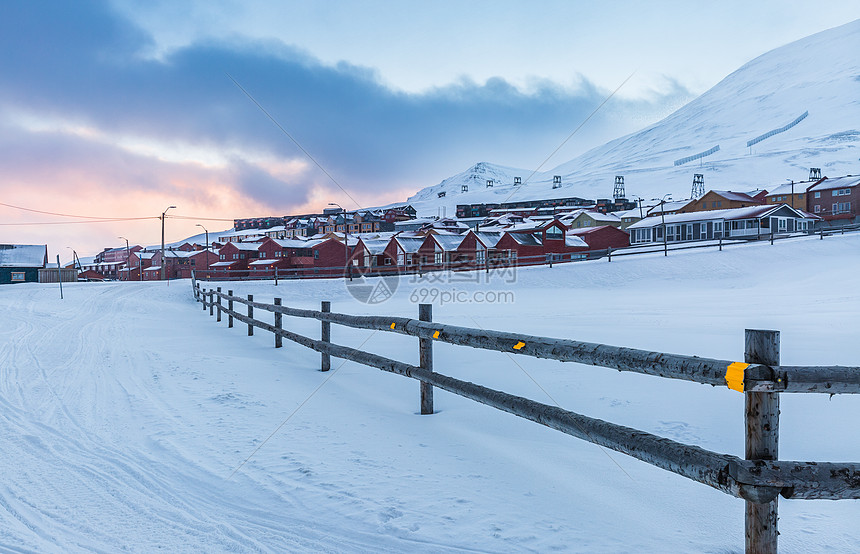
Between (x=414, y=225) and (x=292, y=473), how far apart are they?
128654 millimetres

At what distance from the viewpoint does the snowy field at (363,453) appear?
3158 mm

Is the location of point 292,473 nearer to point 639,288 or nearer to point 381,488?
point 381,488

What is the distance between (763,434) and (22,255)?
285ft

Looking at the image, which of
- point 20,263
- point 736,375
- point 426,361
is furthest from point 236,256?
point 736,375

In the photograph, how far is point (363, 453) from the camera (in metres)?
4.61

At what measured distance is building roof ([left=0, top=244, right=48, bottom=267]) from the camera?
65312 millimetres

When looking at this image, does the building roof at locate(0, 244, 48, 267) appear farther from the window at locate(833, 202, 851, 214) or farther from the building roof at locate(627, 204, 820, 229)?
the window at locate(833, 202, 851, 214)

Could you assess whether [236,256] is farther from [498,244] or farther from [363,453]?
[363,453]

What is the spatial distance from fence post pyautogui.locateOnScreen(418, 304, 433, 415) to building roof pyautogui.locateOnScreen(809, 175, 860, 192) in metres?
94.7

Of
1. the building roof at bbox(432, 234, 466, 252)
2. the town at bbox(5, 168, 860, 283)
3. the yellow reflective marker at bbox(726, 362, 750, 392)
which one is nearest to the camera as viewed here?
the yellow reflective marker at bbox(726, 362, 750, 392)

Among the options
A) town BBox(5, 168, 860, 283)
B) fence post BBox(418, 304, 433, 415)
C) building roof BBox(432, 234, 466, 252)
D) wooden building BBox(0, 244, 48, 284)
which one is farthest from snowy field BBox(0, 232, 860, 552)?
wooden building BBox(0, 244, 48, 284)

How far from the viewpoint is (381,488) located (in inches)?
151

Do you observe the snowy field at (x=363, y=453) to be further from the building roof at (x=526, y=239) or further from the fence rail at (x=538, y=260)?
the building roof at (x=526, y=239)

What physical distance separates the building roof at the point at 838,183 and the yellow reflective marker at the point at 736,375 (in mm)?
96130
